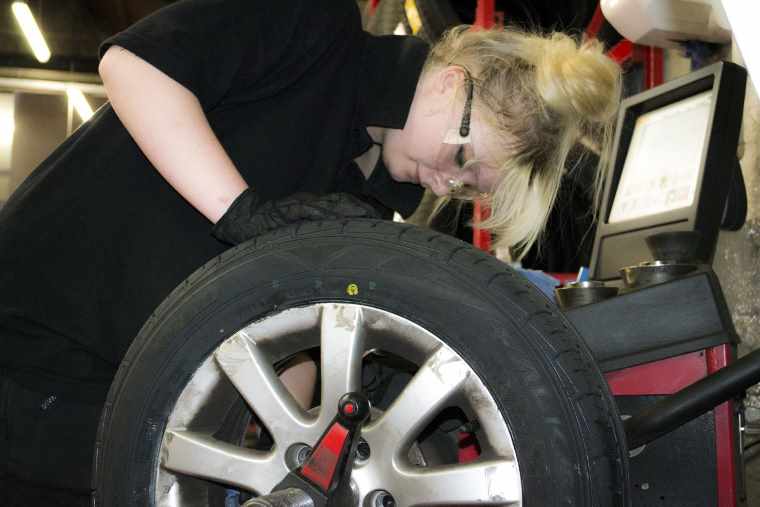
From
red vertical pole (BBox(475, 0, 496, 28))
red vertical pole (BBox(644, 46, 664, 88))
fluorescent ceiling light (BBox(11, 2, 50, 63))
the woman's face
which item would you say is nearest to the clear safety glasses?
the woman's face

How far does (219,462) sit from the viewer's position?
78 cm

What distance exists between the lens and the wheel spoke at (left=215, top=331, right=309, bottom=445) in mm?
765

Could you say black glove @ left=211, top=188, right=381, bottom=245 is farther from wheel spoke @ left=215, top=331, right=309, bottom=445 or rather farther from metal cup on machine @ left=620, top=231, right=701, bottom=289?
metal cup on machine @ left=620, top=231, right=701, bottom=289

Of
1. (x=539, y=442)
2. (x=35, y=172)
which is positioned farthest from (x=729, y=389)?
(x=35, y=172)

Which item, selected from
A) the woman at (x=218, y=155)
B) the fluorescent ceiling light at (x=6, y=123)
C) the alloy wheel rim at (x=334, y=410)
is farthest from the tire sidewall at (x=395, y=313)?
the fluorescent ceiling light at (x=6, y=123)

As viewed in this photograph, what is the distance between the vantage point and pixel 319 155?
1.24 meters

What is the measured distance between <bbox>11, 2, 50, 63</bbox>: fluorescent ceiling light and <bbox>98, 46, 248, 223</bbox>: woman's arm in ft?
18.2

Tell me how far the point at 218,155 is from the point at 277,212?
14 centimetres

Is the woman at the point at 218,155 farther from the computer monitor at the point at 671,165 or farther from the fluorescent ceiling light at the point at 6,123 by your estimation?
the fluorescent ceiling light at the point at 6,123

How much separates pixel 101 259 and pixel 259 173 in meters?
0.27

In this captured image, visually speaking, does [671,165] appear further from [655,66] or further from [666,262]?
[655,66]

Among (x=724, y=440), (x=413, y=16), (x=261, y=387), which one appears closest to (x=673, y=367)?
(x=724, y=440)

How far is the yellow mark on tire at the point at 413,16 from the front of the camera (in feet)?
10.2

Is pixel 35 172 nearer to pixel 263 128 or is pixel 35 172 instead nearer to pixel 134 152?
pixel 134 152
